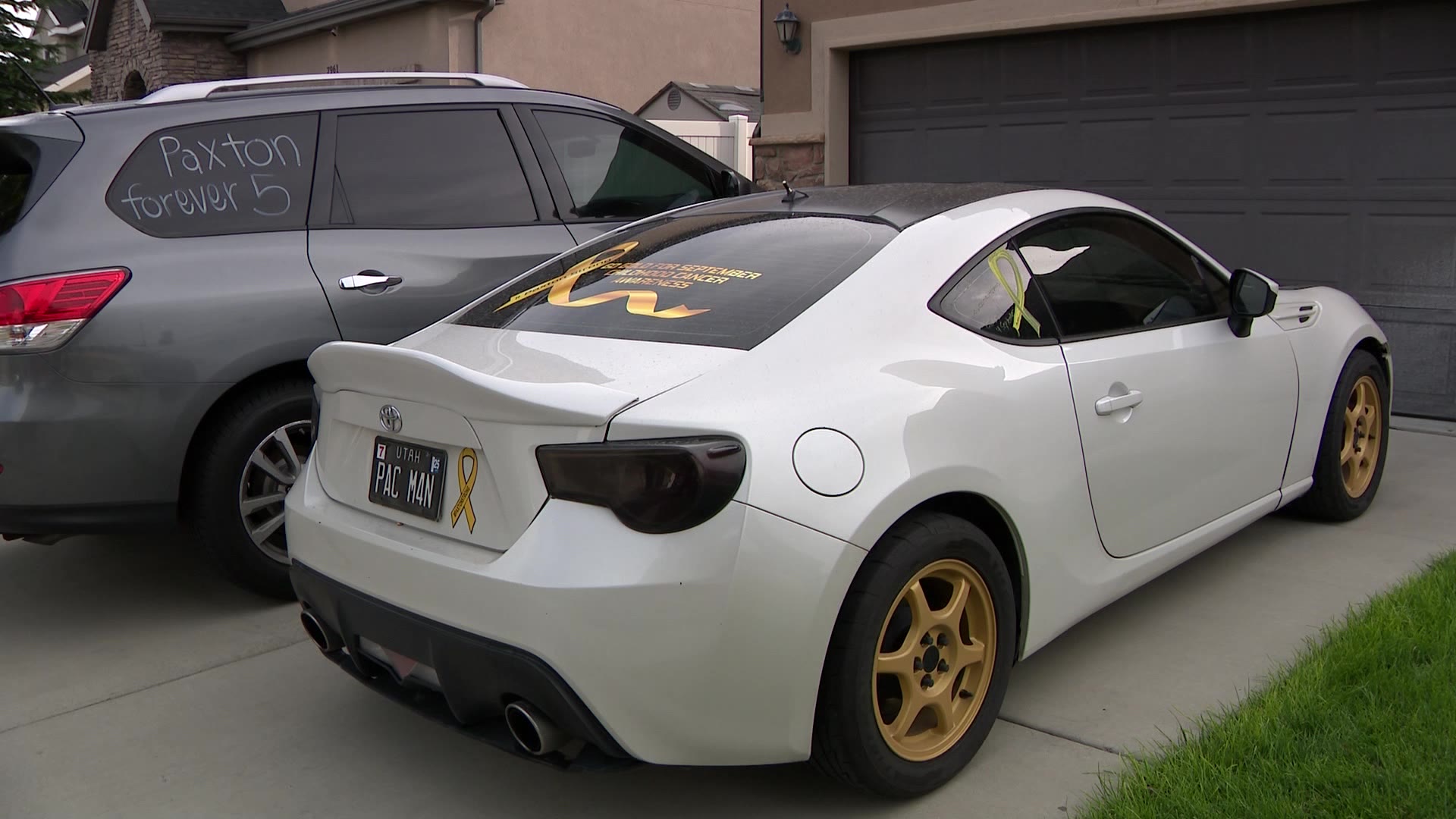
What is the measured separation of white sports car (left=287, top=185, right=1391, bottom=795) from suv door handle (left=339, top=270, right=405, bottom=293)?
101cm

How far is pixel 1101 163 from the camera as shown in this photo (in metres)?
8.98

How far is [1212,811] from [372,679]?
2.01 metres

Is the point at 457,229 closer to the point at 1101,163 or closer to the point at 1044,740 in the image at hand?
the point at 1044,740

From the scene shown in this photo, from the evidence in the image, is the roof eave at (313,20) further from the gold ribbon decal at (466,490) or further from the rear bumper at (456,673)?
the gold ribbon decal at (466,490)

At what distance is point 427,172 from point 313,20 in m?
14.7

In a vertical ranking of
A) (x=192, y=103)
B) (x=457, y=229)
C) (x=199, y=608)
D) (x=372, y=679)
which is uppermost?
(x=192, y=103)

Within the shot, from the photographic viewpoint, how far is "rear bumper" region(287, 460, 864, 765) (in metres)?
2.58

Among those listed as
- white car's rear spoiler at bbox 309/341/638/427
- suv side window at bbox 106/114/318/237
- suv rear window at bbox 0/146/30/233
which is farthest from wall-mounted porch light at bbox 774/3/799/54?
white car's rear spoiler at bbox 309/341/638/427

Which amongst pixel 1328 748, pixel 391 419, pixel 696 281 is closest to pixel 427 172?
pixel 696 281

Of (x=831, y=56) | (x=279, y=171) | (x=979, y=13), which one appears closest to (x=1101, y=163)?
(x=979, y=13)

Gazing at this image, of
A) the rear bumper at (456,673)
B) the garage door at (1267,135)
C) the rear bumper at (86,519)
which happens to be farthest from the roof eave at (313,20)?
the rear bumper at (456,673)

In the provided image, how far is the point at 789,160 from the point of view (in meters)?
10.8

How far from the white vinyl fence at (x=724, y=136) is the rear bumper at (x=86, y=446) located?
407 inches

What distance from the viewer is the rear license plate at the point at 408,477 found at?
2943mm
